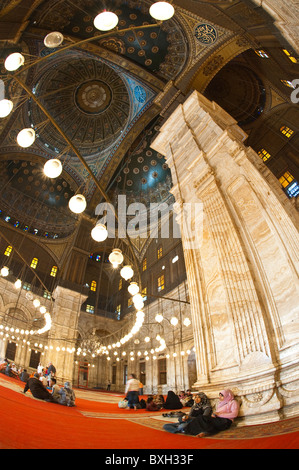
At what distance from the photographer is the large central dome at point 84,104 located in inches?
494

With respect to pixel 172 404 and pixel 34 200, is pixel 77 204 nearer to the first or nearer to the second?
pixel 172 404

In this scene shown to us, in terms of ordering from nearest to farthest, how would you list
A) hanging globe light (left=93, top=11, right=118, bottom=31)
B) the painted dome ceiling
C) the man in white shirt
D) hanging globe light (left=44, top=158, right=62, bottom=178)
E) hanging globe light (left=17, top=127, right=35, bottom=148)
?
hanging globe light (left=93, top=11, right=118, bottom=31), hanging globe light (left=17, top=127, right=35, bottom=148), hanging globe light (left=44, top=158, right=62, bottom=178), the man in white shirt, the painted dome ceiling

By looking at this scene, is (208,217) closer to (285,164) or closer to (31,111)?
(285,164)

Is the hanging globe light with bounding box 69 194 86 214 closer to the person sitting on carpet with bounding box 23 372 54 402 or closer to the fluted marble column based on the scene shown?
the fluted marble column

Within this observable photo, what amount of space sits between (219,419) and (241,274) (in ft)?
6.39

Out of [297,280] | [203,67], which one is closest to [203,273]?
[297,280]

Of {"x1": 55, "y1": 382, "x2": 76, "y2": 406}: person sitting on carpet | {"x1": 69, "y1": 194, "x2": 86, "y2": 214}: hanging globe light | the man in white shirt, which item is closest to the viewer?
{"x1": 69, "y1": 194, "x2": 86, "y2": 214}: hanging globe light

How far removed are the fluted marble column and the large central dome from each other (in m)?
9.33

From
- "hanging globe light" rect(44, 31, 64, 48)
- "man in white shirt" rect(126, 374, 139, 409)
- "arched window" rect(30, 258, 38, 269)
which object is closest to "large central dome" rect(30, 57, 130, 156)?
"arched window" rect(30, 258, 38, 269)

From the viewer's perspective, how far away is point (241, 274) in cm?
393

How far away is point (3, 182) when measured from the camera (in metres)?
14.8

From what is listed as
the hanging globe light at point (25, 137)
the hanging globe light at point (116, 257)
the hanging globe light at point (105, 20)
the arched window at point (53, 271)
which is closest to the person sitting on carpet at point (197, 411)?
the hanging globe light at point (116, 257)

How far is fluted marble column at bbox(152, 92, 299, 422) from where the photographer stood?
10.2 ft

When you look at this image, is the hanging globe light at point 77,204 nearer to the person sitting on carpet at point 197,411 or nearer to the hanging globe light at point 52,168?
the hanging globe light at point 52,168
